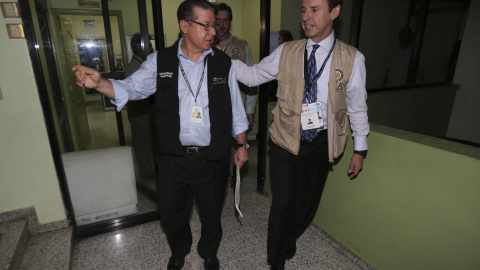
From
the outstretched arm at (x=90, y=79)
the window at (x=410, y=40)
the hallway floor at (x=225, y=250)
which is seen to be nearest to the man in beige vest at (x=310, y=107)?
the hallway floor at (x=225, y=250)

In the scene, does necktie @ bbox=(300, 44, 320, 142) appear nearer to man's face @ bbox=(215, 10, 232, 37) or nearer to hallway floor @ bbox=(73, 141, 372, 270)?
man's face @ bbox=(215, 10, 232, 37)

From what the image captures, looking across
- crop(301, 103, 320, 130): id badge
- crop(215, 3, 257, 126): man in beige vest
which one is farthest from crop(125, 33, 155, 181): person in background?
crop(301, 103, 320, 130): id badge

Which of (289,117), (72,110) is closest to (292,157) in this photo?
(289,117)

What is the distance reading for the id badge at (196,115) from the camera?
148cm

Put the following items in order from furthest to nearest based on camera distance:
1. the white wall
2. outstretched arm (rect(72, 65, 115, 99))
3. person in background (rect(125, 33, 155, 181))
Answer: the white wall
person in background (rect(125, 33, 155, 181))
outstretched arm (rect(72, 65, 115, 99))

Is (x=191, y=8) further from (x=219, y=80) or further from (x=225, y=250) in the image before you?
(x=225, y=250)

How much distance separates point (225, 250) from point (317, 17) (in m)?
1.76

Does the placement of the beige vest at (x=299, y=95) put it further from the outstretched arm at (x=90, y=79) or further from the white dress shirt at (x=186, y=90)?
the outstretched arm at (x=90, y=79)

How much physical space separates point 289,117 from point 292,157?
0.82 ft

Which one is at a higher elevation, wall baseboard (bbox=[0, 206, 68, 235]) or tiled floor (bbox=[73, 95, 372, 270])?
wall baseboard (bbox=[0, 206, 68, 235])

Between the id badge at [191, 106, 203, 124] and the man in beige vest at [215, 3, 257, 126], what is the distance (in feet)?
3.94

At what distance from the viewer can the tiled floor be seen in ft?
6.41

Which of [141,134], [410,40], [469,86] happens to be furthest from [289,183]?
[469,86]

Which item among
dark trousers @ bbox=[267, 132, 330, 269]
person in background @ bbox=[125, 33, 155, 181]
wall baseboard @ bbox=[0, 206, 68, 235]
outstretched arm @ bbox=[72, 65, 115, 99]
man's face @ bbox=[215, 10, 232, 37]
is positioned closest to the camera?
outstretched arm @ bbox=[72, 65, 115, 99]
